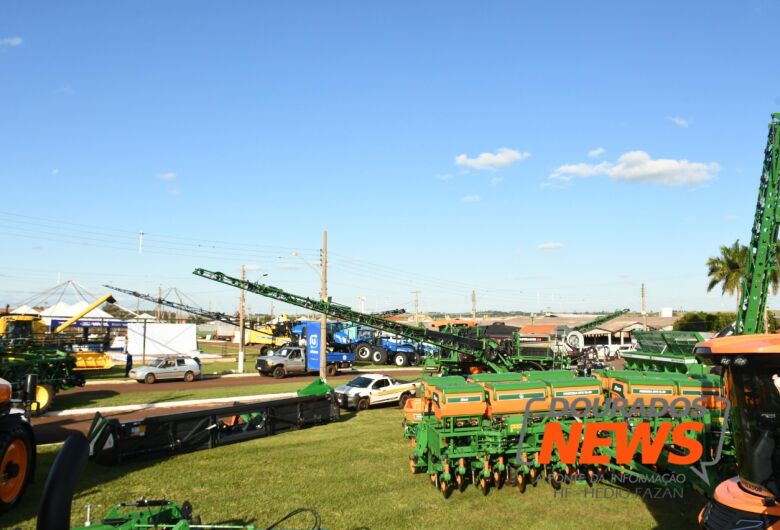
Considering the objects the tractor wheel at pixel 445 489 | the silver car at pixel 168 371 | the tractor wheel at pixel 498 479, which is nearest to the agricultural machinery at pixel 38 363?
the silver car at pixel 168 371

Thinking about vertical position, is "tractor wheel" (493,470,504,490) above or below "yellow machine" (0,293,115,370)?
below

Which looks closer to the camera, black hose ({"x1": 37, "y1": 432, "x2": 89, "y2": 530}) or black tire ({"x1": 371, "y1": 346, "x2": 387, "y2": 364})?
black hose ({"x1": 37, "y1": 432, "x2": 89, "y2": 530})

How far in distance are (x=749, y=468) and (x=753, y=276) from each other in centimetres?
2047

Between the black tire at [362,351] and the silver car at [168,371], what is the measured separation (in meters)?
14.2

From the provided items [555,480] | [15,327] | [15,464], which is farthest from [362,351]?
[15,464]

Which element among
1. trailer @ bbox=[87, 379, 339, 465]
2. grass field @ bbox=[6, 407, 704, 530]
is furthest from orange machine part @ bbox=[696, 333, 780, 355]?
trailer @ bbox=[87, 379, 339, 465]

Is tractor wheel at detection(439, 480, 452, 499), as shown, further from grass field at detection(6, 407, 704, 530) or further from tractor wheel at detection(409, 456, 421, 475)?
tractor wheel at detection(409, 456, 421, 475)

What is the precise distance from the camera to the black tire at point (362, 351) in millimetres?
42694

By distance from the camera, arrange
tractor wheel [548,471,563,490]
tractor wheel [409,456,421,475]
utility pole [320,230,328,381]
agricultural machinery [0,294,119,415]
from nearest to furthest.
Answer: tractor wheel [548,471,563,490]
tractor wheel [409,456,421,475]
agricultural machinery [0,294,119,415]
utility pole [320,230,328,381]

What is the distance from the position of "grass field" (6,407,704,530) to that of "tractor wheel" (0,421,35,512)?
286 millimetres

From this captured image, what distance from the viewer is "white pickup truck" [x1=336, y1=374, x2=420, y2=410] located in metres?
20.5

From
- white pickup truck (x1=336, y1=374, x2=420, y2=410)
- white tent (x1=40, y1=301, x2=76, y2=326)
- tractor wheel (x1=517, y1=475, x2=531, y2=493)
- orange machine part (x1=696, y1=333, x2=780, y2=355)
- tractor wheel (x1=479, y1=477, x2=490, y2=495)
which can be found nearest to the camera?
orange machine part (x1=696, y1=333, x2=780, y2=355)

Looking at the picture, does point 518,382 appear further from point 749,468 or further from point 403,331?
point 403,331

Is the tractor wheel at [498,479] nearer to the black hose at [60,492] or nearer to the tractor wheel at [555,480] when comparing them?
the tractor wheel at [555,480]
